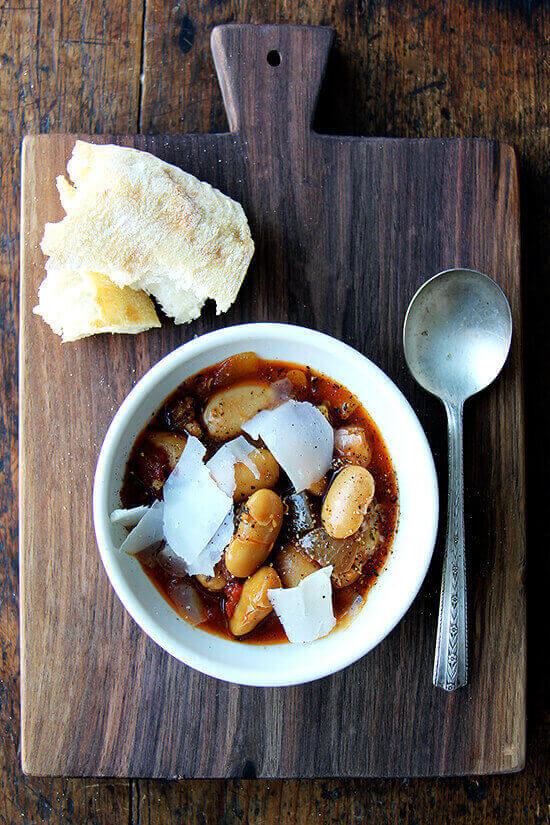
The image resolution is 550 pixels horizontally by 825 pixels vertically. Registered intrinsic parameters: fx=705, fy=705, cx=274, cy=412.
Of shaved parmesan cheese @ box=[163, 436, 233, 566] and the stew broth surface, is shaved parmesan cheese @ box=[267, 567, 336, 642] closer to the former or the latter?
the stew broth surface

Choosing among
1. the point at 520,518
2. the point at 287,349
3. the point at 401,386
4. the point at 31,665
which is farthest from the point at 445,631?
the point at 31,665

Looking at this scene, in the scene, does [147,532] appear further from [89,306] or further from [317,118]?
[317,118]

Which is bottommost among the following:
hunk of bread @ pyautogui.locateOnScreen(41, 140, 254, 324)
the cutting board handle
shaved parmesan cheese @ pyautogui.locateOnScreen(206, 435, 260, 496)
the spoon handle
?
the spoon handle

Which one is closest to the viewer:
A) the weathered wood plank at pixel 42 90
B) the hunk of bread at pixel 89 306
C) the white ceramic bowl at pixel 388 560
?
the white ceramic bowl at pixel 388 560

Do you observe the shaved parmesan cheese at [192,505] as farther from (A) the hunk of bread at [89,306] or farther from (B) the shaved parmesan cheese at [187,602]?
(A) the hunk of bread at [89,306]

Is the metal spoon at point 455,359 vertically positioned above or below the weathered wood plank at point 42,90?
below

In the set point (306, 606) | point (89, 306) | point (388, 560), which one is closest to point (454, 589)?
point (388, 560)

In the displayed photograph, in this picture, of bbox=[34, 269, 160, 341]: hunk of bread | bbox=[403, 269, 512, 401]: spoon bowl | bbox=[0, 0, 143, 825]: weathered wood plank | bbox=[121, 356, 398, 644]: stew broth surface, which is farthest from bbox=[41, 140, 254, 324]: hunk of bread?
bbox=[403, 269, 512, 401]: spoon bowl

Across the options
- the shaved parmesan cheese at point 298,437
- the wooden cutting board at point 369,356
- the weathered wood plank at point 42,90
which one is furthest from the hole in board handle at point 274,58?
the shaved parmesan cheese at point 298,437
